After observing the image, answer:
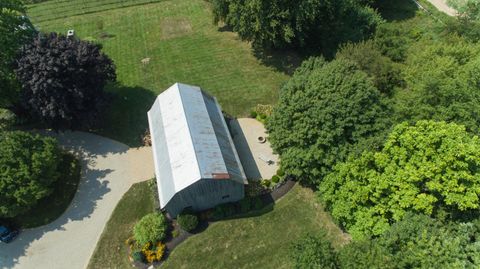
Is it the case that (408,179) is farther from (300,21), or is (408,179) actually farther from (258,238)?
(300,21)

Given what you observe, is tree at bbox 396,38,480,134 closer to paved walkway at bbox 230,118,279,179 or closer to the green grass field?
the green grass field

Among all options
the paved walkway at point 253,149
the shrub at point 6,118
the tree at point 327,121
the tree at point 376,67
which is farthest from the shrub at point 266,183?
the shrub at point 6,118

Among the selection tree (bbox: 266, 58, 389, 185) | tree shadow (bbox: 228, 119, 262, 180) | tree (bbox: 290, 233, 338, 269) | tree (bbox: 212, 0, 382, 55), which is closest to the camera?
tree (bbox: 290, 233, 338, 269)

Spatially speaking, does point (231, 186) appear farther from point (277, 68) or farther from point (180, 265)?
point (277, 68)

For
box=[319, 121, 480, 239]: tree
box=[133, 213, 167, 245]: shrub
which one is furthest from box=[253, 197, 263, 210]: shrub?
box=[133, 213, 167, 245]: shrub

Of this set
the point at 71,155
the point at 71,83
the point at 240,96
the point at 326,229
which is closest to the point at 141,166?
the point at 71,155

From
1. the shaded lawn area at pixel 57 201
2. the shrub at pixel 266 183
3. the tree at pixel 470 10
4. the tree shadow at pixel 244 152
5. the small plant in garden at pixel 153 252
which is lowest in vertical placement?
the shaded lawn area at pixel 57 201

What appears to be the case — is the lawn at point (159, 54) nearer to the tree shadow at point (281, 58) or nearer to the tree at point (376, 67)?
the tree shadow at point (281, 58)
